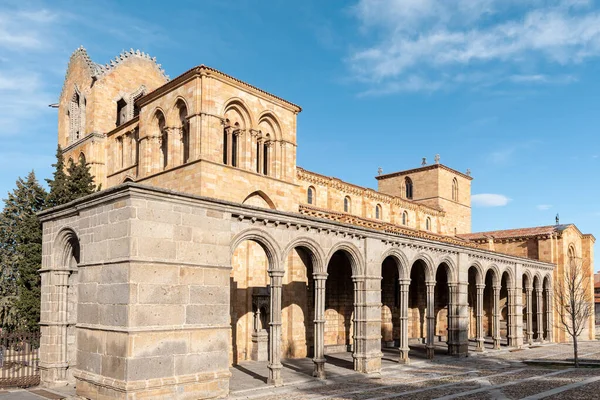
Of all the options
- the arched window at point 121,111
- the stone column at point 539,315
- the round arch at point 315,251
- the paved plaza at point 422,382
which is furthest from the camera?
the stone column at point 539,315

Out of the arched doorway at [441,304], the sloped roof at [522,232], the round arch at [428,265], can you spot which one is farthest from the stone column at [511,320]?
the round arch at [428,265]

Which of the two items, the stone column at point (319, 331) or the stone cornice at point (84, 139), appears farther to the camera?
the stone cornice at point (84, 139)

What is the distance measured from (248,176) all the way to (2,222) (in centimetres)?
2079

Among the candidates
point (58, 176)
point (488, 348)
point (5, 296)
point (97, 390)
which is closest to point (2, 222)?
point (5, 296)

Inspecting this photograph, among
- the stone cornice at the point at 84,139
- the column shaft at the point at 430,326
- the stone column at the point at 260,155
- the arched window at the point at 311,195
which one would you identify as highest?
the stone cornice at the point at 84,139

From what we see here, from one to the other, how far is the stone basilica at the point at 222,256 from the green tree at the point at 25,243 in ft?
13.4

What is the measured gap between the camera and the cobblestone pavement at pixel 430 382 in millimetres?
17172

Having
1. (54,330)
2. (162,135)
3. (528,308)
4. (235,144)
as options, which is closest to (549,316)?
(528,308)

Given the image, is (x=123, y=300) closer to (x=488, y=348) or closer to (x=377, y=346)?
(x=377, y=346)

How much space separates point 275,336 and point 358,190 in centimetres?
2076

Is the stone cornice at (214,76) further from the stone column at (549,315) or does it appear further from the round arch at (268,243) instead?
the stone column at (549,315)

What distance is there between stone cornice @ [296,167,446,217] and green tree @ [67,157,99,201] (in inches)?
464

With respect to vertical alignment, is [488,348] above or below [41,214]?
below

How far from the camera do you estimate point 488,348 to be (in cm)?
3241
